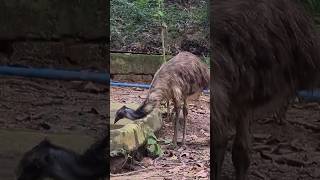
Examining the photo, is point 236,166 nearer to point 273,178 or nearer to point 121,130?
point 273,178

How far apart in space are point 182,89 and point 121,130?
0.78ft

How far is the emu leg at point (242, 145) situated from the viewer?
6.38 feet

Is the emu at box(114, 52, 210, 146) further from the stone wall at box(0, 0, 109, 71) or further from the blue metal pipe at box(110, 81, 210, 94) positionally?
the stone wall at box(0, 0, 109, 71)

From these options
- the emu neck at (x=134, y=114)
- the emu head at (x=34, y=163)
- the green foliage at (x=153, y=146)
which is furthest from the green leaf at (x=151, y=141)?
the emu head at (x=34, y=163)

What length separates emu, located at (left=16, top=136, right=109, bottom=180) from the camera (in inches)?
85.3

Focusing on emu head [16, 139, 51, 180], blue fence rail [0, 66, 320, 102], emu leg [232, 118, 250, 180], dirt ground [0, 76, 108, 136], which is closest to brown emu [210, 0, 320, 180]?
emu leg [232, 118, 250, 180]

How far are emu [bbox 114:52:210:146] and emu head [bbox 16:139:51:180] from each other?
0.27m

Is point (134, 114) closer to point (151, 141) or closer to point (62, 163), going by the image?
point (151, 141)

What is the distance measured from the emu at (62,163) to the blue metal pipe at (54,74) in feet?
0.65

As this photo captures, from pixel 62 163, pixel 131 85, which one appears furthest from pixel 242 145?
pixel 62 163

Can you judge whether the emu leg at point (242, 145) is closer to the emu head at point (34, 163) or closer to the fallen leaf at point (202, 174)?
the fallen leaf at point (202, 174)

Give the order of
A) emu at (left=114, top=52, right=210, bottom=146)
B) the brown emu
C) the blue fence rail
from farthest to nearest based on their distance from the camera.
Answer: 1. the blue fence rail
2. emu at (left=114, top=52, right=210, bottom=146)
3. the brown emu

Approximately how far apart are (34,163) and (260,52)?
85 cm

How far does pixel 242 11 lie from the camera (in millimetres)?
1891
